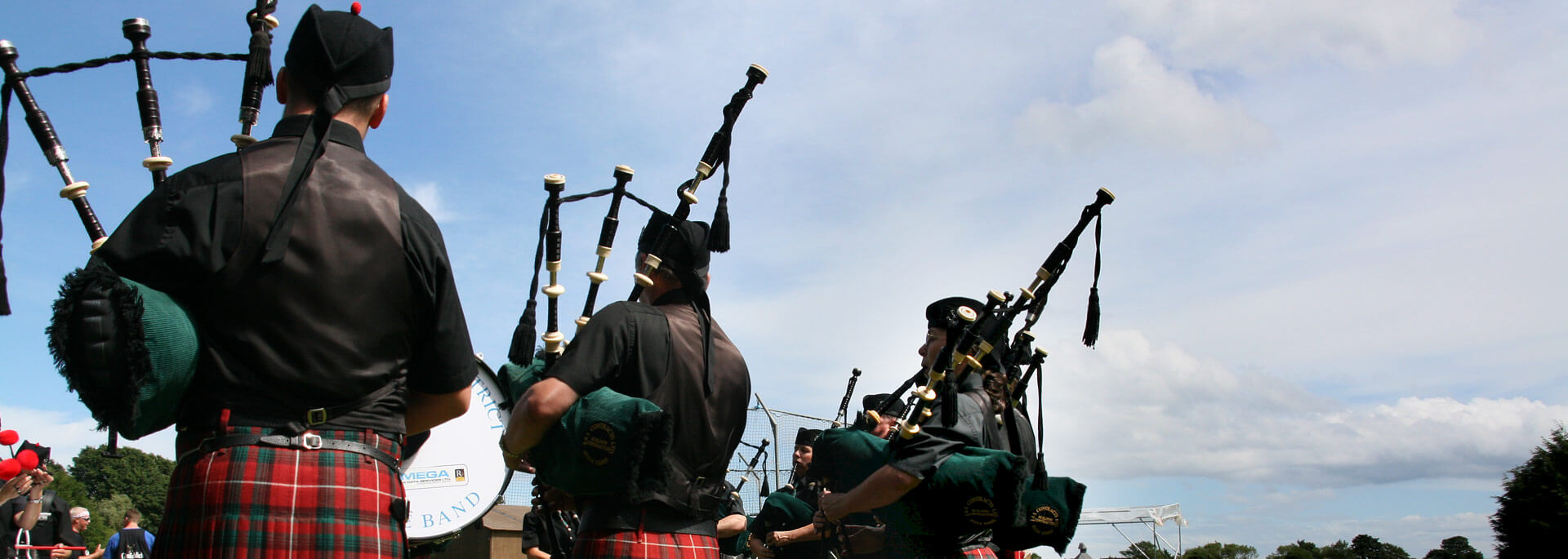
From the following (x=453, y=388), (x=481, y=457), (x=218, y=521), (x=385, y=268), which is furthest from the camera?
(x=481, y=457)

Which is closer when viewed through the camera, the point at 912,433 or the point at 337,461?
the point at 337,461

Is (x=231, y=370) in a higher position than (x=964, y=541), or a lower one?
higher

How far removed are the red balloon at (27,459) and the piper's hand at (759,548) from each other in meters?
4.04

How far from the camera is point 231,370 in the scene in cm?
176

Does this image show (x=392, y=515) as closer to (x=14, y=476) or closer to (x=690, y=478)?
(x=690, y=478)

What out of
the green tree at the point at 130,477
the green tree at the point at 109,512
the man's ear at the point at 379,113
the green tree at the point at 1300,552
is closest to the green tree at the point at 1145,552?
the green tree at the point at 1300,552

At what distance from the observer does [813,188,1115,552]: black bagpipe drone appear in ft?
9.53

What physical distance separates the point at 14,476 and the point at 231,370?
5851 mm

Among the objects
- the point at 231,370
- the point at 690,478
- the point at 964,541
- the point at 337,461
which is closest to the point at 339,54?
the point at 231,370

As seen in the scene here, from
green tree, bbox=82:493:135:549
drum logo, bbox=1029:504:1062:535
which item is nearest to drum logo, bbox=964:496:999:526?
drum logo, bbox=1029:504:1062:535

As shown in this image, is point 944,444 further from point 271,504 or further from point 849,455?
point 271,504

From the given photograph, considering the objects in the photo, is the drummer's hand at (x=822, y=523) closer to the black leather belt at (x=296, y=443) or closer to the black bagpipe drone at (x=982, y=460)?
the black bagpipe drone at (x=982, y=460)

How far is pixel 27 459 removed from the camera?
19.9 feet

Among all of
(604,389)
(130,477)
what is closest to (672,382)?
(604,389)
